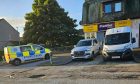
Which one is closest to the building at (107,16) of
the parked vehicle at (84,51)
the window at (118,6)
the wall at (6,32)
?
the window at (118,6)

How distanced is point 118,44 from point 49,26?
2394 centimetres

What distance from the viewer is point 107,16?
120 ft

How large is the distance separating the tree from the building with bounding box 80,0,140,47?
9124 millimetres

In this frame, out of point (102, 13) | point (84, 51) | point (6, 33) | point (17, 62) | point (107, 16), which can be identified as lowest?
point (17, 62)

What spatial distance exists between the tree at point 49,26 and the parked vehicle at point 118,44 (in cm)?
2234

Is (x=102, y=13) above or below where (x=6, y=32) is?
above

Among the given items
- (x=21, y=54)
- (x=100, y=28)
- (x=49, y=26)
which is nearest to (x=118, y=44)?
(x=21, y=54)

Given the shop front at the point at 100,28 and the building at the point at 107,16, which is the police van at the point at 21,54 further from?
the building at the point at 107,16

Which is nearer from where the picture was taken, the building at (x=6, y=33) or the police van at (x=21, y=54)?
the police van at (x=21, y=54)

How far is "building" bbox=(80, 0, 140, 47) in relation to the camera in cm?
3384

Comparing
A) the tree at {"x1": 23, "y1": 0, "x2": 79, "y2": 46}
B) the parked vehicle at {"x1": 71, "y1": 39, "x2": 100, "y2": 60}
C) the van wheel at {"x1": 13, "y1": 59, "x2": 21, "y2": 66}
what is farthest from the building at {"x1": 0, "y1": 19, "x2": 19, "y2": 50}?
the parked vehicle at {"x1": 71, "y1": 39, "x2": 100, "y2": 60}

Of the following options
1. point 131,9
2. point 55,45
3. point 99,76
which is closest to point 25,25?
point 55,45

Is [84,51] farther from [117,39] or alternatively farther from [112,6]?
[112,6]

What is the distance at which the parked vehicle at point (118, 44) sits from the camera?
23.1 meters
